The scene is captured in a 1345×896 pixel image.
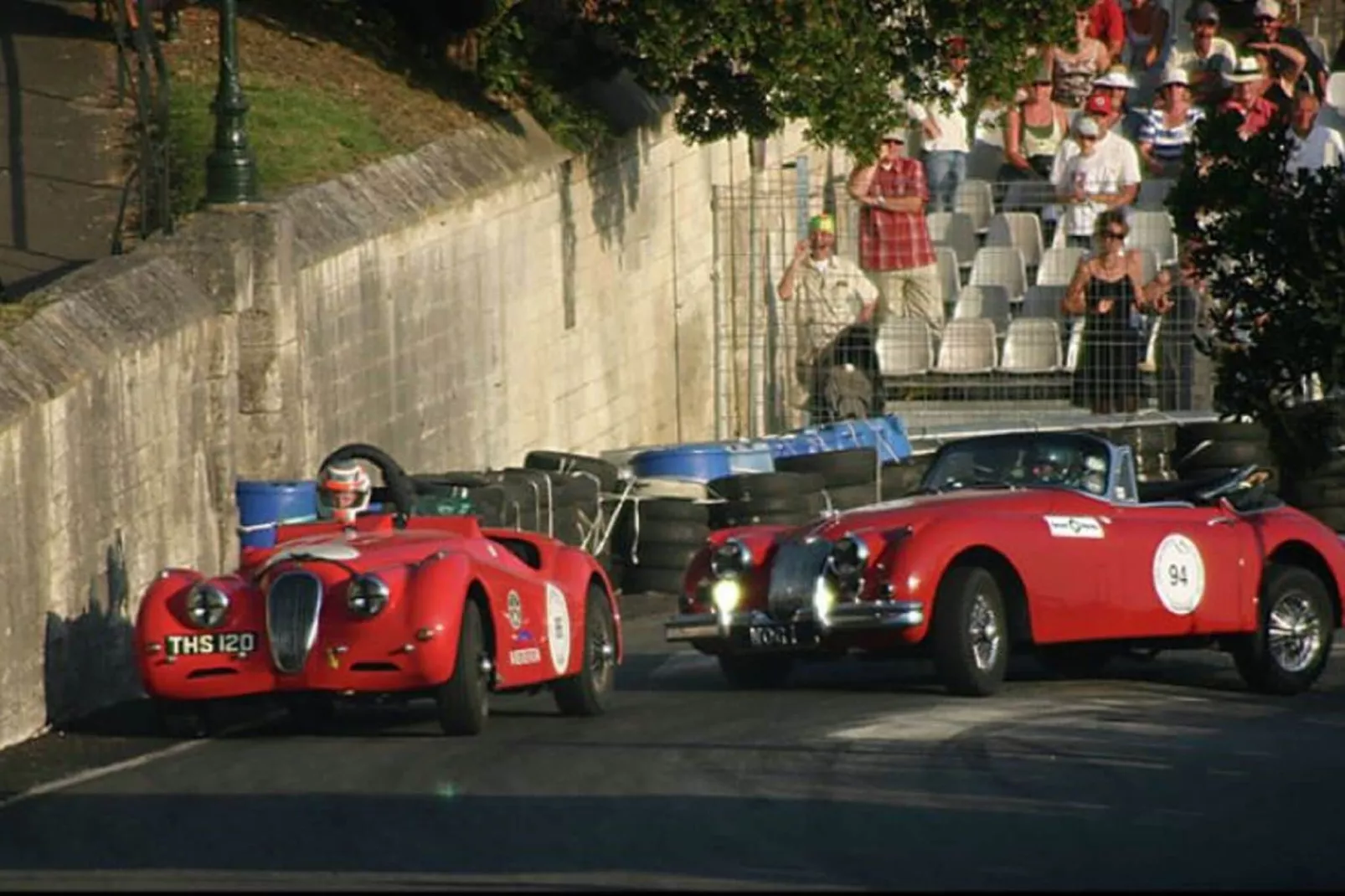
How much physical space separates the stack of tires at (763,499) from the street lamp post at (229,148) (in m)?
4.60

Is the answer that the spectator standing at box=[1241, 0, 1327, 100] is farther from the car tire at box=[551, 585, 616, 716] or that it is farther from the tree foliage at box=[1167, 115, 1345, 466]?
the car tire at box=[551, 585, 616, 716]

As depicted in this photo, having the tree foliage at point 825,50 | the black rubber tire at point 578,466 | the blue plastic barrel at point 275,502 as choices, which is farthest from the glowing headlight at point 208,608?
the tree foliage at point 825,50

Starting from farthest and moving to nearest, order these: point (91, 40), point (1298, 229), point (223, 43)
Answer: point (91, 40)
point (223, 43)
point (1298, 229)

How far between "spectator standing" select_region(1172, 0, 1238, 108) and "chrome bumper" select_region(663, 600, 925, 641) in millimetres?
14067

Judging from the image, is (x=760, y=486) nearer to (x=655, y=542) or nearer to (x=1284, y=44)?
(x=655, y=542)

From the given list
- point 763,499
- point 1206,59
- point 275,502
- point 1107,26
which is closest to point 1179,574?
point 275,502

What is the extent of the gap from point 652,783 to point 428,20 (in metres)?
13.6

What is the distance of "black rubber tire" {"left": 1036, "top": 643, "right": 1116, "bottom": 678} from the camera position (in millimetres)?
17719

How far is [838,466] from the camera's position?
80.6 ft

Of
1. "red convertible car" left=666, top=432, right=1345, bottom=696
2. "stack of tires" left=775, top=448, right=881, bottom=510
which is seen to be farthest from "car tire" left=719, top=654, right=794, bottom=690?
"stack of tires" left=775, top=448, right=881, bottom=510

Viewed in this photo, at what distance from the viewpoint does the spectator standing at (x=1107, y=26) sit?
1233 inches

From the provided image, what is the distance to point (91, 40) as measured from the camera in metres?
26.2

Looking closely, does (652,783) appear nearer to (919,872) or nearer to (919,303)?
(919,872)

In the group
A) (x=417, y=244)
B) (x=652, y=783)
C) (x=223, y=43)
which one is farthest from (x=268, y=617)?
(x=417, y=244)
